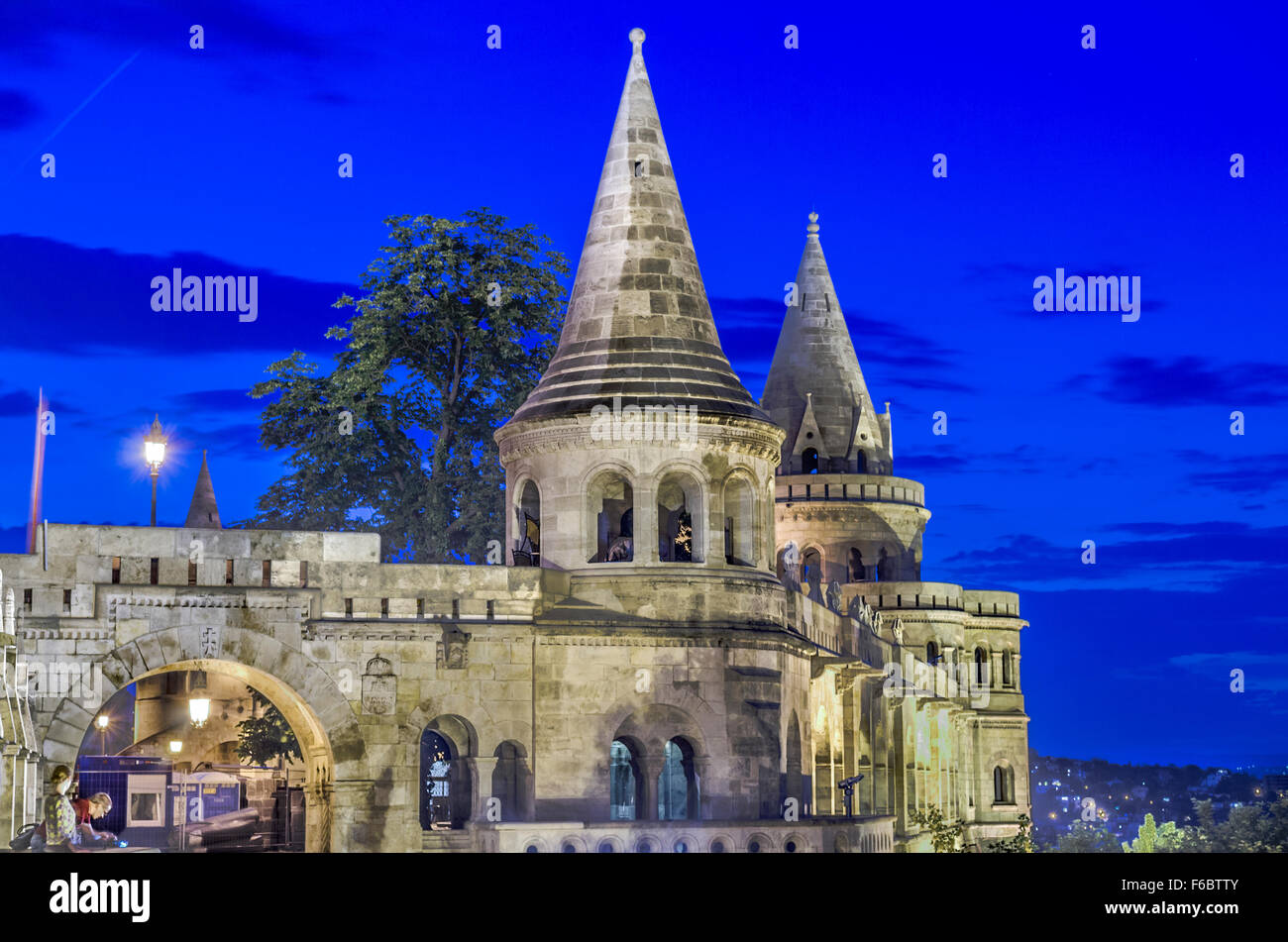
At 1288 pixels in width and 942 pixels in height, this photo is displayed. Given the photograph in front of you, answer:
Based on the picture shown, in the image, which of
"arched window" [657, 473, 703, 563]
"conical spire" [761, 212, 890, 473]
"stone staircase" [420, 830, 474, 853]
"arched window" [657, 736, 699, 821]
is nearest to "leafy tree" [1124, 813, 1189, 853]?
"conical spire" [761, 212, 890, 473]

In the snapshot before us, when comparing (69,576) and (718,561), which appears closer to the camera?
(69,576)

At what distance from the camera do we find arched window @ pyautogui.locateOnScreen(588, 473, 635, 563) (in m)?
32.7

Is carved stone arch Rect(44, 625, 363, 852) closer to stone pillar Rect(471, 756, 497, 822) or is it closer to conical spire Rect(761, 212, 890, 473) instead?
stone pillar Rect(471, 756, 497, 822)

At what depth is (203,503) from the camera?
60531 mm

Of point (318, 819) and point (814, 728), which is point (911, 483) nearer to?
point (814, 728)

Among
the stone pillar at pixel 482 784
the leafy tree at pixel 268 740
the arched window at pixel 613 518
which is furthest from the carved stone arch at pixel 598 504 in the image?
A: the leafy tree at pixel 268 740

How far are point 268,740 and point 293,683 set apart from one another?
1360 centimetres

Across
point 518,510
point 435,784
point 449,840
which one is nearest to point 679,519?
point 518,510

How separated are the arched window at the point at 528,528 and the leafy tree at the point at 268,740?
8336mm

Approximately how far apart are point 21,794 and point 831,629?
2074 cm

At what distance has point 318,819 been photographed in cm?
2967

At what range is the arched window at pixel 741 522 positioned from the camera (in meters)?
33.4
